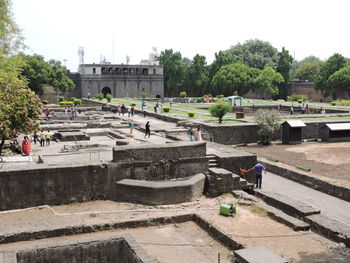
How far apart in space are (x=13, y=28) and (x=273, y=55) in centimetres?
6089

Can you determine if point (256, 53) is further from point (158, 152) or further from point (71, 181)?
point (71, 181)

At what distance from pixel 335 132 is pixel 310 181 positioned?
28.7ft

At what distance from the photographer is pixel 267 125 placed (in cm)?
2125

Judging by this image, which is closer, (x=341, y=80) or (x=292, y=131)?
(x=292, y=131)

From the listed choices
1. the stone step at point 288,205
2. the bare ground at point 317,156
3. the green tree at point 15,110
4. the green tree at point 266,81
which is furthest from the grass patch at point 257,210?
the green tree at point 266,81

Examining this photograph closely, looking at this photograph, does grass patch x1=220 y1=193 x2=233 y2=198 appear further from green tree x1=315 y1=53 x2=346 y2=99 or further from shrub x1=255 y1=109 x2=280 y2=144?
green tree x1=315 y1=53 x2=346 y2=99

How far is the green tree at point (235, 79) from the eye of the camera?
50.1 metres

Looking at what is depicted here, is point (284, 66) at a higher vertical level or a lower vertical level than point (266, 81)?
higher

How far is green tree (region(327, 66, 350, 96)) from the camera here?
4347 cm

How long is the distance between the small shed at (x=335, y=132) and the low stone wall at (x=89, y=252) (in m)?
17.2

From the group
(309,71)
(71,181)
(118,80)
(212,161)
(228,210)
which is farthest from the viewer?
(309,71)

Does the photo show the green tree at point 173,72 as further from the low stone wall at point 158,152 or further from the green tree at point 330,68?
the low stone wall at point 158,152

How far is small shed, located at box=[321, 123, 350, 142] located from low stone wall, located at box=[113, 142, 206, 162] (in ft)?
40.4

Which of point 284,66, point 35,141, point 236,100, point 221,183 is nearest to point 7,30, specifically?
point 35,141
